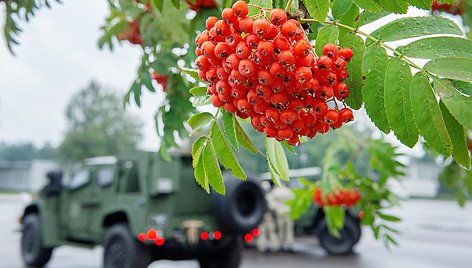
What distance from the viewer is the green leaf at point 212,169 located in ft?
3.43

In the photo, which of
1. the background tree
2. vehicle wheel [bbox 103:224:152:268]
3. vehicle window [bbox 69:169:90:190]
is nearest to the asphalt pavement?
vehicle window [bbox 69:169:90:190]

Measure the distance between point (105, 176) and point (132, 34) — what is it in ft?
14.8

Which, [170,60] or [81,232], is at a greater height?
[170,60]

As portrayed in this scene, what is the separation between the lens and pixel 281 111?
35.8 inches

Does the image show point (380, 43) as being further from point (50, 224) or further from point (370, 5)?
point (50, 224)

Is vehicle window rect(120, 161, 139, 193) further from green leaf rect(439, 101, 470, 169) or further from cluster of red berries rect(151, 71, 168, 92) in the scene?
green leaf rect(439, 101, 470, 169)

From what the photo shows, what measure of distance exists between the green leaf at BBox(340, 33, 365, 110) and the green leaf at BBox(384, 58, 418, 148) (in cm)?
7

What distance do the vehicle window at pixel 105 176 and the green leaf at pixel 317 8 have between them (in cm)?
609

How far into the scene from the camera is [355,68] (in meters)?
0.94

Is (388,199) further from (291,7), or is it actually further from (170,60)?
(291,7)

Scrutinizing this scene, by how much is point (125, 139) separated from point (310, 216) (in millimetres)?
36909

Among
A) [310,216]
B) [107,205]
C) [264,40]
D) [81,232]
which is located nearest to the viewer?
[264,40]

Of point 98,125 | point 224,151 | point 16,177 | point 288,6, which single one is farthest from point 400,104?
point 16,177

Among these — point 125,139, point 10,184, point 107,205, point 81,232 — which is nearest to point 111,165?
point 107,205
